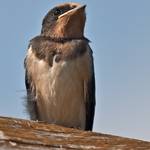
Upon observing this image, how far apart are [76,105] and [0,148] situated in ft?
13.6

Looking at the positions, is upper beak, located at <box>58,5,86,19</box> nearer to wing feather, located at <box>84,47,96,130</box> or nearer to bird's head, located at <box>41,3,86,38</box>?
bird's head, located at <box>41,3,86,38</box>

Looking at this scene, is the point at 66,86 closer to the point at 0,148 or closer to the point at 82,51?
the point at 82,51

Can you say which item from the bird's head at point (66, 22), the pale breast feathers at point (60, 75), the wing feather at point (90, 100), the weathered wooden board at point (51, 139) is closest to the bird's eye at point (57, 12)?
the bird's head at point (66, 22)

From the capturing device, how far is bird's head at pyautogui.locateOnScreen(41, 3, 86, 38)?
7750mm

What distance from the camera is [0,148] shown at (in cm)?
341

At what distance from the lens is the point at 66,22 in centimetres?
784

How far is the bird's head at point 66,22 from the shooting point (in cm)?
775

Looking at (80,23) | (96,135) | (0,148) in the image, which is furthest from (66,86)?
(0,148)

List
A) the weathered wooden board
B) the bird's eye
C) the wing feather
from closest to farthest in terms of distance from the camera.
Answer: the weathered wooden board < the wing feather < the bird's eye

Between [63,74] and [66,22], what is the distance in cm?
93

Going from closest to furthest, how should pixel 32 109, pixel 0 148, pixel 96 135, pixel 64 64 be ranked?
pixel 0 148 < pixel 96 135 < pixel 64 64 < pixel 32 109

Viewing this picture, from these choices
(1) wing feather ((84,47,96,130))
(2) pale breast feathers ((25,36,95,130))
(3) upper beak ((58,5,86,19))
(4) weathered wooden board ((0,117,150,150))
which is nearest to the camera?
(4) weathered wooden board ((0,117,150,150))

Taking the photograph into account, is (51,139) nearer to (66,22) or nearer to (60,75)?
(60,75)

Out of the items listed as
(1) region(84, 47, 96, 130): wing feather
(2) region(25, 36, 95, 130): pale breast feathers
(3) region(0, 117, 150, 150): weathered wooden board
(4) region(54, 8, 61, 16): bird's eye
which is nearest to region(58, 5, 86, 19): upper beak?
(4) region(54, 8, 61, 16): bird's eye
